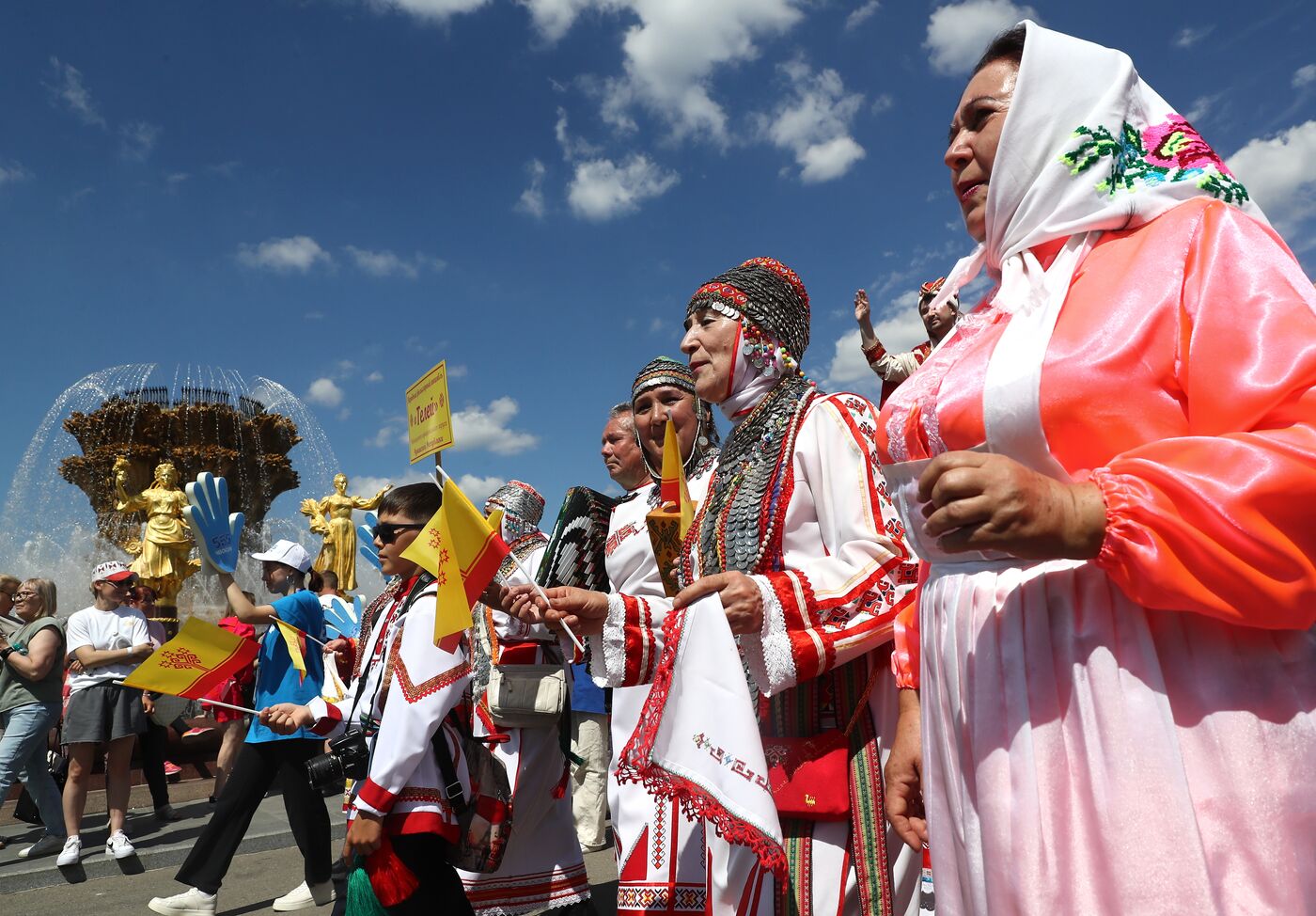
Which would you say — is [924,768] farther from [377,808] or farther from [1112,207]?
[377,808]

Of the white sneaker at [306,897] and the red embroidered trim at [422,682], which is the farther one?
the white sneaker at [306,897]

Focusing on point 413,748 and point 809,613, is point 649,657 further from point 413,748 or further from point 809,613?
point 413,748

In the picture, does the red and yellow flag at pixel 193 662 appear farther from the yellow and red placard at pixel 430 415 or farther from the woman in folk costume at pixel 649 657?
the woman in folk costume at pixel 649 657

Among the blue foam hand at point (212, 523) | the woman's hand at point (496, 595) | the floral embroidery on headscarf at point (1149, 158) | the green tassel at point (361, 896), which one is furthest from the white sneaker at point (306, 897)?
the floral embroidery on headscarf at point (1149, 158)

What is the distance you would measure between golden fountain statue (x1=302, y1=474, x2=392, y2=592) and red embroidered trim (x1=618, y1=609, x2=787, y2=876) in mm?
10672

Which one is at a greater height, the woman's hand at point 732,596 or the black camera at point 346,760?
the woman's hand at point 732,596

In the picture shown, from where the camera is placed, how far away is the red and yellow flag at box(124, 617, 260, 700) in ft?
15.4

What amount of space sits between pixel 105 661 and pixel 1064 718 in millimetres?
8052

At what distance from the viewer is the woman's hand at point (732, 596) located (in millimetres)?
2086

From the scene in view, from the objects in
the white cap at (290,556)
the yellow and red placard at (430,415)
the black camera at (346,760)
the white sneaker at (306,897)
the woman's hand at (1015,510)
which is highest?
the white cap at (290,556)

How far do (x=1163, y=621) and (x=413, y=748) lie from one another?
2.64m

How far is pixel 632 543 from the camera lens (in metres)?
3.83

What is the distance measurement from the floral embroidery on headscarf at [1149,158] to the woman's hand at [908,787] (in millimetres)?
1038

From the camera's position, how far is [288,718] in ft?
Answer: 14.5
